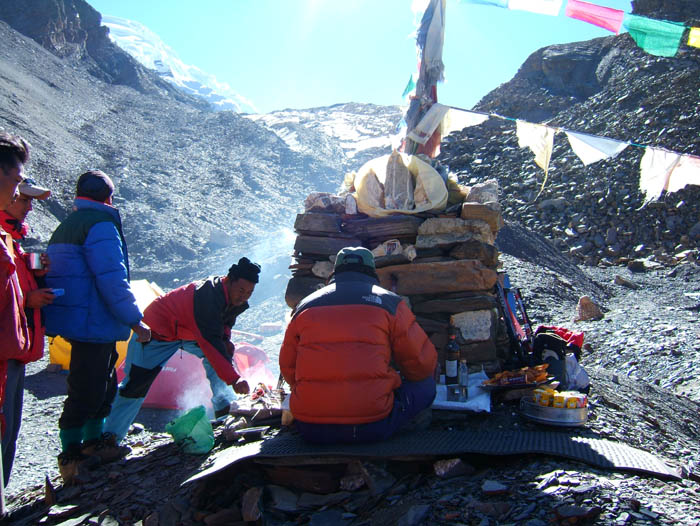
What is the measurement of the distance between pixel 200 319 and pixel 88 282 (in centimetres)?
74

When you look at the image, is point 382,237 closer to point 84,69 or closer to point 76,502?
point 76,502

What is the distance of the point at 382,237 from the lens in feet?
14.3

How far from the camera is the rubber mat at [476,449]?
2.33 m

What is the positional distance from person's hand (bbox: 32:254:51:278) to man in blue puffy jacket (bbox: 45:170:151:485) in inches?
1.0

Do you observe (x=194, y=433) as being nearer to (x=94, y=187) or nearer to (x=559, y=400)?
(x=94, y=187)

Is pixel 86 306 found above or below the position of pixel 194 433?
above

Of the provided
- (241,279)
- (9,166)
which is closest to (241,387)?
(241,279)

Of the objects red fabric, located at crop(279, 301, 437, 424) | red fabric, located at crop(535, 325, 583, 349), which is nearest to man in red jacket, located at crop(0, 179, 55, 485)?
red fabric, located at crop(279, 301, 437, 424)

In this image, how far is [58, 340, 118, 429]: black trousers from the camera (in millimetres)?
2912

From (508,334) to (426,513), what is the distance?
2.39m

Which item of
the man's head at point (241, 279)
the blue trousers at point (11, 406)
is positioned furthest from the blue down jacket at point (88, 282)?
the man's head at point (241, 279)

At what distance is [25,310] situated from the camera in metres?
2.61

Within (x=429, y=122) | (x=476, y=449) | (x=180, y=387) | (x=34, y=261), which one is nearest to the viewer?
(x=476, y=449)

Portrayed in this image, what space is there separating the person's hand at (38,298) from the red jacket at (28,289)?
0.03 metres
